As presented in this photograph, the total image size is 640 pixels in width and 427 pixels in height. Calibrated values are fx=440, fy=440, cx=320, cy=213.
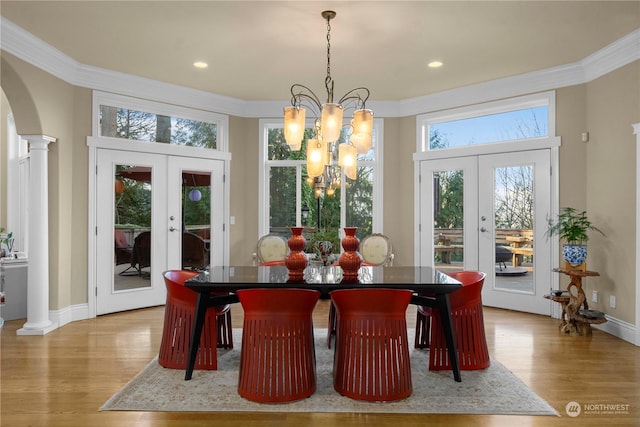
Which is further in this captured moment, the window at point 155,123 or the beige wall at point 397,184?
the beige wall at point 397,184

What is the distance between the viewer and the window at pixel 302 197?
20.8 feet

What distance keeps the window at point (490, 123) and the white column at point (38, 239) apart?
14.8ft

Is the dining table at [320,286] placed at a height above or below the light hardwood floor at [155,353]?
above

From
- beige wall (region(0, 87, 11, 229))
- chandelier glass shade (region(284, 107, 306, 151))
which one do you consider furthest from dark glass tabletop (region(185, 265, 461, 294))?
beige wall (region(0, 87, 11, 229))

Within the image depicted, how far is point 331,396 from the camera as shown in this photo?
2754 millimetres

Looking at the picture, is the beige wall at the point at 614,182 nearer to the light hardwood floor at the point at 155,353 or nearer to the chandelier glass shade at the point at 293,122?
the light hardwood floor at the point at 155,353

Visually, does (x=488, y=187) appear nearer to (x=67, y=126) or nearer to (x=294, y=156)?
(x=294, y=156)

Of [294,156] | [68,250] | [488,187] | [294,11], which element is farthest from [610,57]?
[68,250]

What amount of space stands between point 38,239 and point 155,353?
1816mm

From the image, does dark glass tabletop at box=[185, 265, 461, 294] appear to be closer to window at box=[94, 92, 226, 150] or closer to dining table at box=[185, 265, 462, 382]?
dining table at box=[185, 265, 462, 382]

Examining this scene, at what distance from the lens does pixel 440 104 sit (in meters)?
5.87

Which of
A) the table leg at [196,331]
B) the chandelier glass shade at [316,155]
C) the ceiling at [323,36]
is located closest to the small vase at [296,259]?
the chandelier glass shade at [316,155]

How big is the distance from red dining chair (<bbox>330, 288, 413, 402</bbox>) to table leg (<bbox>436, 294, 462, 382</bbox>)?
403 millimetres

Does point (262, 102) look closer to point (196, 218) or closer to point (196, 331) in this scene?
point (196, 218)
